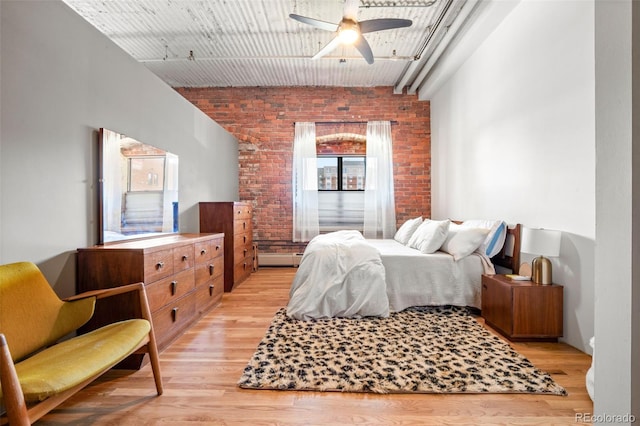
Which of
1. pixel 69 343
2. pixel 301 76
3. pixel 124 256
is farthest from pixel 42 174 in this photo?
pixel 301 76

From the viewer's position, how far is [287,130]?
19.1ft

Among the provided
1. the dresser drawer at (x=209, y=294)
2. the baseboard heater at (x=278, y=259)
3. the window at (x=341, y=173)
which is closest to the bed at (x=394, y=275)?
the dresser drawer at (x=209, y=294)

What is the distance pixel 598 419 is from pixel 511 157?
274cm

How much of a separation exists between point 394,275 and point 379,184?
2.73m

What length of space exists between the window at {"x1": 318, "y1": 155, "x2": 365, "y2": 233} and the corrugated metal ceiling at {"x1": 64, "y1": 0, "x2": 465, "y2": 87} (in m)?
1.46

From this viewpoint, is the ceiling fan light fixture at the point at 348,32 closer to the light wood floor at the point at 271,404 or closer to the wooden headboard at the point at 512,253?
the wooden headboard at the point at 512,253

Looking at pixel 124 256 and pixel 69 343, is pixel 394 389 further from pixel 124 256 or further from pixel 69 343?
pixel 124 256

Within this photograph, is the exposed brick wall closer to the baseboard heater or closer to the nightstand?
the baseboard heater

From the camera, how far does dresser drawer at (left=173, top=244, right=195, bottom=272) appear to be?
2.65m

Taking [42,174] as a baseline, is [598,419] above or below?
below

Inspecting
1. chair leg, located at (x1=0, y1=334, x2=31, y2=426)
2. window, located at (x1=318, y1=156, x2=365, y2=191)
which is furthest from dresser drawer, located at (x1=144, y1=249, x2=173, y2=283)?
window, located at (x1=318, y1=156, x2=365, y2=191)

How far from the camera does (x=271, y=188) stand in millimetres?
5875

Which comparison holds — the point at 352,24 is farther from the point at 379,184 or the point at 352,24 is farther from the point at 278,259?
the point at 278,259

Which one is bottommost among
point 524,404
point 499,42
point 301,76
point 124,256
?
point 524,404
